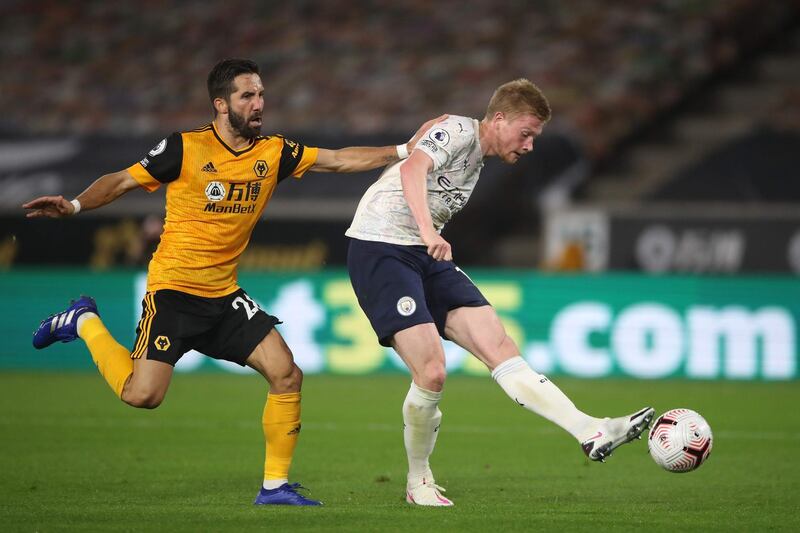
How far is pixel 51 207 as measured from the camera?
6562 mm

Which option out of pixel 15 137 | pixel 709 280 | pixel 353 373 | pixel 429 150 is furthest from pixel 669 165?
pixel 429 150

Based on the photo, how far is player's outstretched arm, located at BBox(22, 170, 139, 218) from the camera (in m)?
6.55

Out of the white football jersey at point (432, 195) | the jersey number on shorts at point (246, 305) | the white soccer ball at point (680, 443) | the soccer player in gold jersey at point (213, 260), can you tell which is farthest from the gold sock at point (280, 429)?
the white soccer ball at point (680, 443)

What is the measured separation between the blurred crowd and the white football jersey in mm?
12871

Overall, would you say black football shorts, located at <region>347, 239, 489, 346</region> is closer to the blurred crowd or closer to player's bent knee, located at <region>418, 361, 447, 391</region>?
player's bent knee, located at <region>418, 361, 447, 391</region>

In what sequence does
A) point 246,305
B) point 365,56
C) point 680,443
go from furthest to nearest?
point 365,56 < point 246,305 < point 680,443

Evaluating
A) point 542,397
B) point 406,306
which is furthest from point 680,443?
point 406,306

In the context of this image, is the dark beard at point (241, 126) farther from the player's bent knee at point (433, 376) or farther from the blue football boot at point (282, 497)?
the blue football boot at point (282, 497)

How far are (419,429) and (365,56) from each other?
16.5 meters

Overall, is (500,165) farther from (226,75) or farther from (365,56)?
(226,75)

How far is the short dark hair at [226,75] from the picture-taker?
22.0 ft

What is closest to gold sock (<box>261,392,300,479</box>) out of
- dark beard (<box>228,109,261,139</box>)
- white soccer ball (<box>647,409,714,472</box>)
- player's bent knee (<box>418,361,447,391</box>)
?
player's bent knee (<box>418,361,447,391</box>)

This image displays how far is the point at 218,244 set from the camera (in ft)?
22.4

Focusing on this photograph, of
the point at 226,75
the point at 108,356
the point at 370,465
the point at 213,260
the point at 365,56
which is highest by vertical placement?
the point at 365,56
